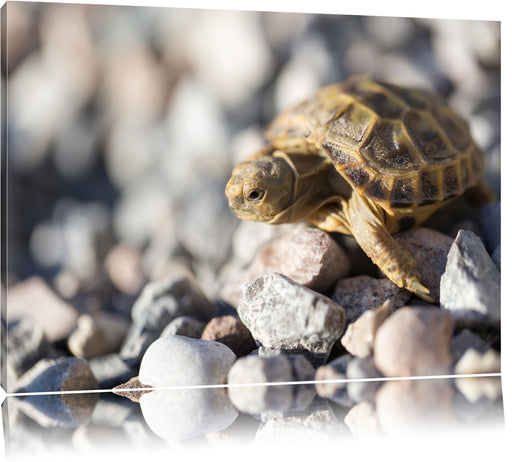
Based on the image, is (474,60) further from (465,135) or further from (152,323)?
(152,323)

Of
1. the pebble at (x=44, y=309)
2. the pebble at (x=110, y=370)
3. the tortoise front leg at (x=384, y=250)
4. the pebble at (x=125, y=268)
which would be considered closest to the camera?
the tortoise front leg at (x=384, y=250)

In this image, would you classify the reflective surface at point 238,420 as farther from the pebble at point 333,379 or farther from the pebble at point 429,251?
the pebble at point 429,251

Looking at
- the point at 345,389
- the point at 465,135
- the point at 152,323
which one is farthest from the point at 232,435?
the point at 465,135

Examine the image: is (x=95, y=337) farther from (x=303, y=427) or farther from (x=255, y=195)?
(x=303, y=427)

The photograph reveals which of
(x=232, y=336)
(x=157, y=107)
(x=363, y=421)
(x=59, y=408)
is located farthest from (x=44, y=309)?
(x=157, y=107)

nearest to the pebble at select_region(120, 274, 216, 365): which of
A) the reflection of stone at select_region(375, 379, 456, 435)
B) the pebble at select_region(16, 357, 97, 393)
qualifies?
the pebble at select_region(16, 357, 97, 393)

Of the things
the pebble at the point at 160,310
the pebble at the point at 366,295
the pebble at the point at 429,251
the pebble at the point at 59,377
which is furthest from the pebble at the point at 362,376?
the pebble at the point at 59,377
